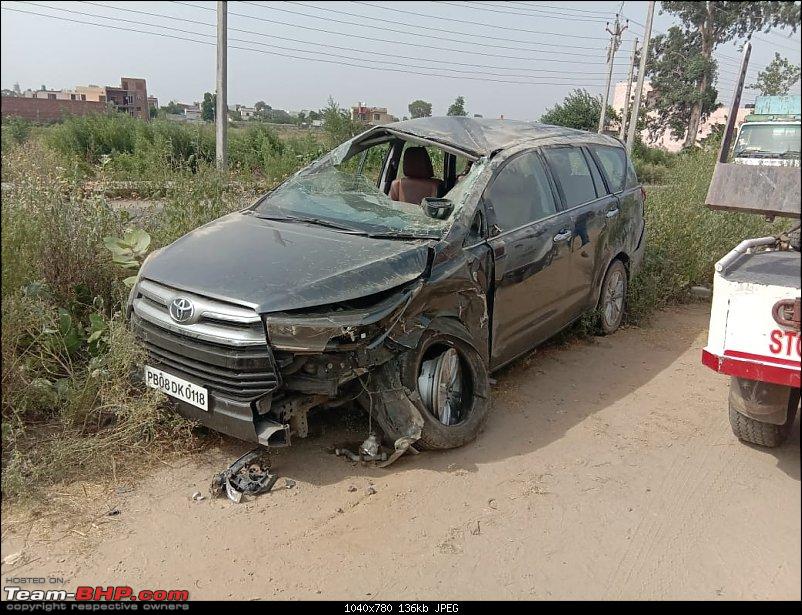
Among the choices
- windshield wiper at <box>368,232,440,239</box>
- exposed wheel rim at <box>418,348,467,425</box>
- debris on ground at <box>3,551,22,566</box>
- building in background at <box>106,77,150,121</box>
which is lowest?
debris on ground at <box>3,551,22,566</box>

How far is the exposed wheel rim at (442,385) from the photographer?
3750 mm

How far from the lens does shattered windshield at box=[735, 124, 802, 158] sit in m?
2.91

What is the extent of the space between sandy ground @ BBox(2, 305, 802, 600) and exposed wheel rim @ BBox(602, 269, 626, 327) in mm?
1770

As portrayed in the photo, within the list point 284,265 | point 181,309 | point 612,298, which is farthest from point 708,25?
point 181,309

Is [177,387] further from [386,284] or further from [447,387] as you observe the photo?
[447,387]

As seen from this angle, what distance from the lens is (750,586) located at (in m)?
2.64

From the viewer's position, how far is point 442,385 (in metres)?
3.79

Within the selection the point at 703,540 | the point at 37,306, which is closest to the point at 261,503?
the point at 37,306

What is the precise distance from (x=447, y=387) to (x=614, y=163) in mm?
3451

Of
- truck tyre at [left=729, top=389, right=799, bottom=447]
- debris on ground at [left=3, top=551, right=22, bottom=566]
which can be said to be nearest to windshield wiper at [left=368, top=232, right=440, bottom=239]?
truck tyre at [left=729, top=389, right=799, bottom=447]

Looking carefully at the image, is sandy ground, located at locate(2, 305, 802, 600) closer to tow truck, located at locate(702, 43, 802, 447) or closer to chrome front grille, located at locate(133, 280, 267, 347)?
tow truck, located at locate(702, 43, 802, 447)

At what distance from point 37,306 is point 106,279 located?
103 centimetres
